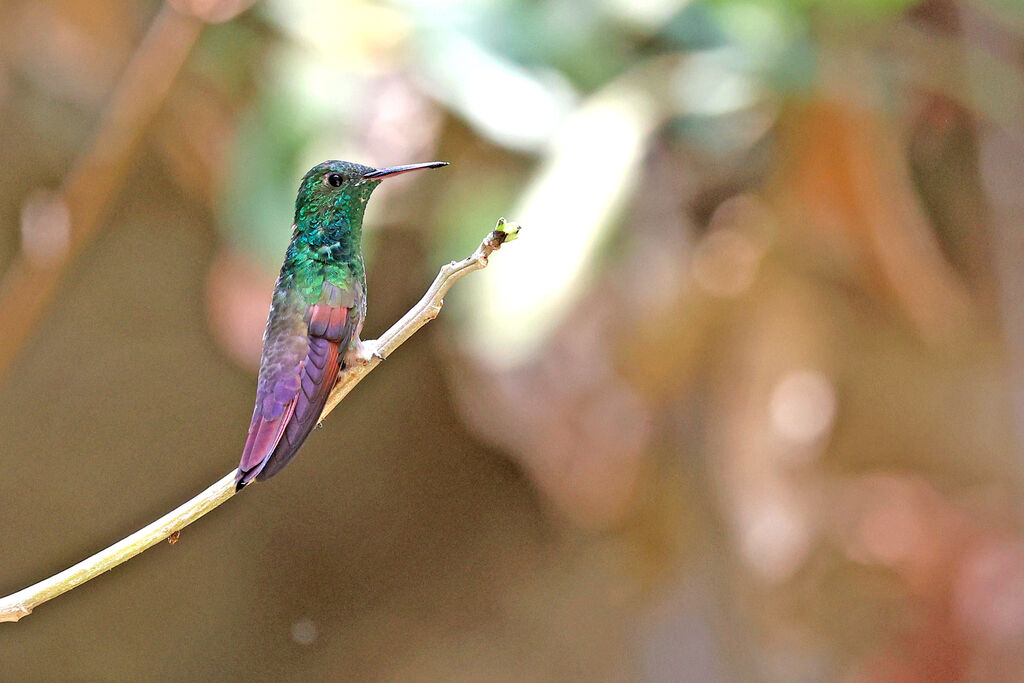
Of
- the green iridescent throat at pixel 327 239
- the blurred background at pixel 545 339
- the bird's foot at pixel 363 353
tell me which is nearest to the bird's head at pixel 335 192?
the green iridescent throat at pixel 327 239

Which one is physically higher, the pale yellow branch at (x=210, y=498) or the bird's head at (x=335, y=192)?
Result: the bird's head at (x=335, y=192)

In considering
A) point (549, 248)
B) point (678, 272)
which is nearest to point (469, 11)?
point (549, 248)

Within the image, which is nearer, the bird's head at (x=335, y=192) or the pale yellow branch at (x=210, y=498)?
the pale yellow branch at (x=210, y=498)

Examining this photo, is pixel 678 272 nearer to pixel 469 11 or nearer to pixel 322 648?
pixel 469 11

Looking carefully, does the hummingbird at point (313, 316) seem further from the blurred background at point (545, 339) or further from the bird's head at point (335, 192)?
the blurred background at point (545, 339)

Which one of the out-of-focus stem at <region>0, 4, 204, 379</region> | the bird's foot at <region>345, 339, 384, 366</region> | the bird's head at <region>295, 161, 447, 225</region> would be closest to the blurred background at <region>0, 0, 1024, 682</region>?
the out-of-focus stem at <region>0, 4, 204, 379</region>

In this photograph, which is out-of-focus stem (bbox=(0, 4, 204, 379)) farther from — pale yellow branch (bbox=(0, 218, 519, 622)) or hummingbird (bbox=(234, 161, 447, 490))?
pale yellow branch (bbox=(0, 218, 519, 622))
